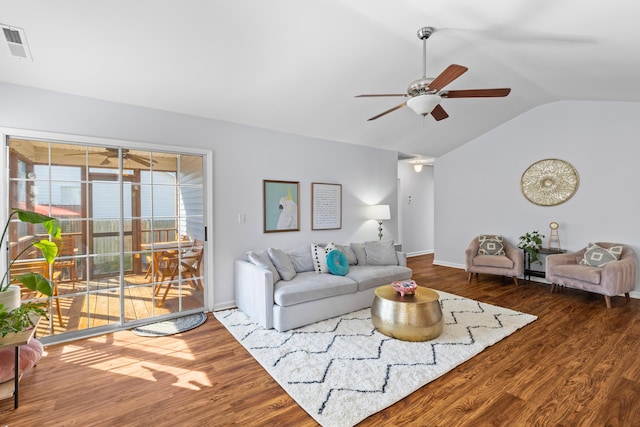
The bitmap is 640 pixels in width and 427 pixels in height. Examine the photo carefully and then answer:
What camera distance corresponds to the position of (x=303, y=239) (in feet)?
15.4

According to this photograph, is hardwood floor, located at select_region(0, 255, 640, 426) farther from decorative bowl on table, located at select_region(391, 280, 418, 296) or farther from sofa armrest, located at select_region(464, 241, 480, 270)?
sofa armrest, located at select_region(464, 241, 480, 270)

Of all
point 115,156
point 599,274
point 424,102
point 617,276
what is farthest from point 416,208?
point 115,156

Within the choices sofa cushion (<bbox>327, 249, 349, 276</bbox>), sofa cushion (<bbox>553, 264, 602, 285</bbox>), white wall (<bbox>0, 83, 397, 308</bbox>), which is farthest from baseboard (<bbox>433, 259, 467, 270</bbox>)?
sofa cushion (<bbox>327, 249, 349, 276</bbox>)

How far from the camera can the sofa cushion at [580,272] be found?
399 cm

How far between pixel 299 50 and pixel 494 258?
14.9 ft

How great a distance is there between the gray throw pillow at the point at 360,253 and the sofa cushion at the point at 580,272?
9.23ft

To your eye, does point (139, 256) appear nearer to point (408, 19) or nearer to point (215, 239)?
point (215, 239)

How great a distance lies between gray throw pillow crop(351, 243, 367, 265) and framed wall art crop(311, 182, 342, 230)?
1.91 ft

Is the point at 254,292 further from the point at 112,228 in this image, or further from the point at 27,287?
A: the point at 27,287

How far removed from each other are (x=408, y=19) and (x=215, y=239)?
3.18 meters

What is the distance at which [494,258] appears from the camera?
5.12 metres

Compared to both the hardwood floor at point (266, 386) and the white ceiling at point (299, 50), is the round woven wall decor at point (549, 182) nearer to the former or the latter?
the white ceiling at point (299, 50)

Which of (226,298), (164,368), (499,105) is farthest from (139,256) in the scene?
(499,105)

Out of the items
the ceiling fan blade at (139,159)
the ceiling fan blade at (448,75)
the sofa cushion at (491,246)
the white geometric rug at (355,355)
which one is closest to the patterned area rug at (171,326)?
the white geometric rug at (355,355)
